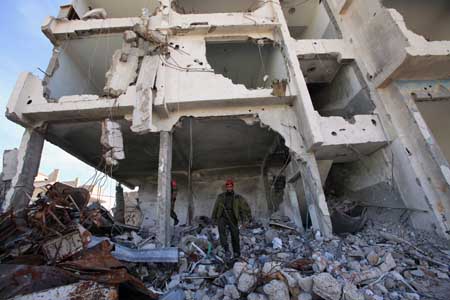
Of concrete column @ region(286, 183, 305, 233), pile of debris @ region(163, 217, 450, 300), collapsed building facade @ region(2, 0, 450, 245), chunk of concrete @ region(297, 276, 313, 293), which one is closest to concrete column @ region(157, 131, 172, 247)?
collapsed building facade @ region(2, 0, 450, 245)

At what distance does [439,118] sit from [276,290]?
26.0ft

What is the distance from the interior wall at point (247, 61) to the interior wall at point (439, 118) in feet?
14.6

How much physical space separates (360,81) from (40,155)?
935 centimetres

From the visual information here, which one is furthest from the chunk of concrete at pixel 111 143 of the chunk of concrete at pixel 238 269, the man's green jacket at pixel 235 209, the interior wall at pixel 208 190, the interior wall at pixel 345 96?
the interior wall at pixel 345 96

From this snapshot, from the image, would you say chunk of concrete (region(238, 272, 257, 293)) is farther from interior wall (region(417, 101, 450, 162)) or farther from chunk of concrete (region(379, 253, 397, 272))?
interior wall (region(417, 101, 450, 162))

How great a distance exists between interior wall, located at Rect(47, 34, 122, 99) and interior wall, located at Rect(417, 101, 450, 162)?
32.2 ft

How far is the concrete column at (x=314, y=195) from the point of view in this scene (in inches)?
208

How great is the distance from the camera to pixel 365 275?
3.46m

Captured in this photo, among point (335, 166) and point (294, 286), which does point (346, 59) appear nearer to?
point (335, 166)

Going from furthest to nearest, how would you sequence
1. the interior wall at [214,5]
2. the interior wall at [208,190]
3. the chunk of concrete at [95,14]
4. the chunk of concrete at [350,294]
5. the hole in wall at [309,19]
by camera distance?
the interior wall at [208,190], the interior wall at [214,5], the hole in wall at [309,19], the chunk of concrete at [95,14], the chunk of concrete at [350,294]

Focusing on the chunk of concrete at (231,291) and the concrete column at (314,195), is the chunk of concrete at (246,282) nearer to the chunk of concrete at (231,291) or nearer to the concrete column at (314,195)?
the chunk of concrete at (231,291)

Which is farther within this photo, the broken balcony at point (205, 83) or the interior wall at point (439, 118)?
the interior wall at point (439, 118)

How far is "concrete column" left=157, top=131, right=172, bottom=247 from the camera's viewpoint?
5.01 m

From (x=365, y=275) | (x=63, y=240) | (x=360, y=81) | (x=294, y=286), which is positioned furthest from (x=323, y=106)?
(x=63, y=240)
